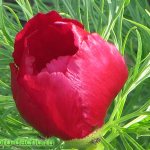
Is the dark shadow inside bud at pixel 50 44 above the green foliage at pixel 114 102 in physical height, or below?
above

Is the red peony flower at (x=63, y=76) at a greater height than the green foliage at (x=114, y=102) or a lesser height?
greater

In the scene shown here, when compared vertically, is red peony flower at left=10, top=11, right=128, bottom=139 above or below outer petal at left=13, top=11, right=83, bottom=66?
below

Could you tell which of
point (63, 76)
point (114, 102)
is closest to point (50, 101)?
point (63, 76)

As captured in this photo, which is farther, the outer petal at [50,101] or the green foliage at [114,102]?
the green foliage at [114,102]

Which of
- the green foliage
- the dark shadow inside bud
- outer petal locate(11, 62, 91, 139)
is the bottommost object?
the green foliage

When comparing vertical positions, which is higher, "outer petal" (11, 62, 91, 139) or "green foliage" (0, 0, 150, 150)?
"outer petal" (11, 62, 91, 139)

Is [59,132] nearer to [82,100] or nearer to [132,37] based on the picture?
→ [82,100]

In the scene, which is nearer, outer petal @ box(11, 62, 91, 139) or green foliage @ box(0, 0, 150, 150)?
outer petal @ box(11, 62, 91, 139)

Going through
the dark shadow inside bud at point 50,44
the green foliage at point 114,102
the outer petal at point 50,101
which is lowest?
the green foliage at point 114,102
